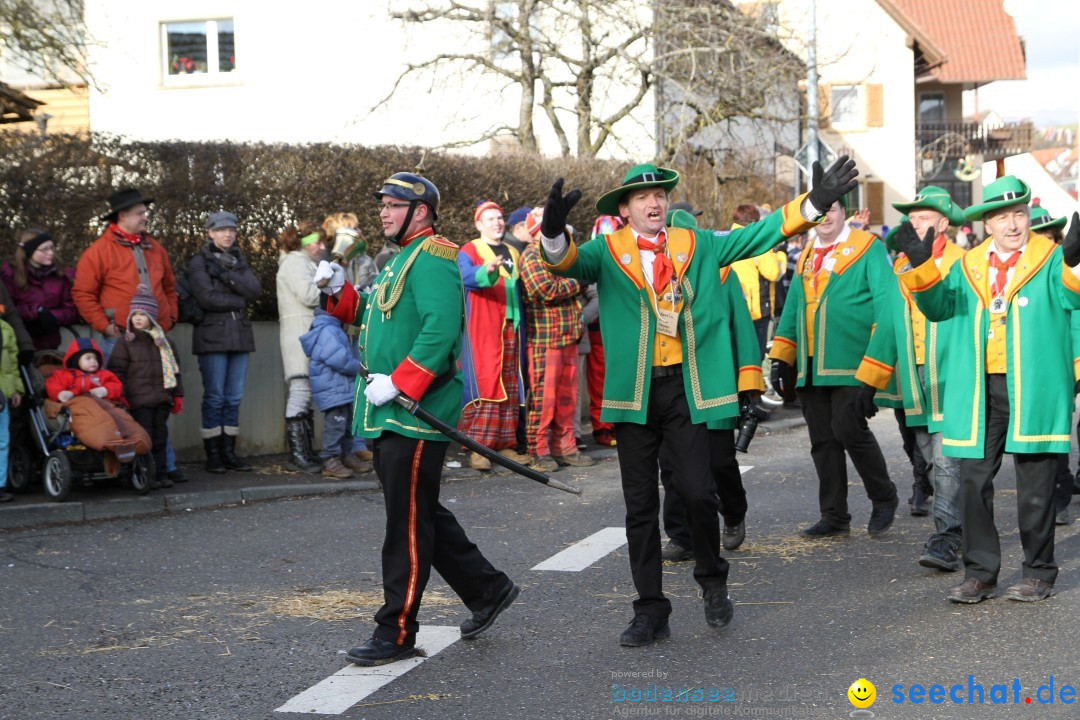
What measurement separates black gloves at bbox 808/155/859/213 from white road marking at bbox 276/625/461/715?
2.37 meters

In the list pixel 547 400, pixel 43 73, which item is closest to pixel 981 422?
pixel 547 400

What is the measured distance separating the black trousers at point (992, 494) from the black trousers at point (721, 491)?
4.50ft

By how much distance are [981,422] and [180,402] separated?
6.04m

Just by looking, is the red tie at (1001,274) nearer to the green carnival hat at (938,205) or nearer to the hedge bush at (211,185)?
the green carnival hat at (938,205)

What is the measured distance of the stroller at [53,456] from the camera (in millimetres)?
9688

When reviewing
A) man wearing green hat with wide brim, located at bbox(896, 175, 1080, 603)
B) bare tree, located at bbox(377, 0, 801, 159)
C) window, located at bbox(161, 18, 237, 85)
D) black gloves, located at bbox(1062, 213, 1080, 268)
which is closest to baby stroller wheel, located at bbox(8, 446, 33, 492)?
man wearing green hat with wide brim, located at bbox(896, 175, 1080, 603)

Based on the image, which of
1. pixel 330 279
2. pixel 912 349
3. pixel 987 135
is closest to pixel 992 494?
pixel 912 349

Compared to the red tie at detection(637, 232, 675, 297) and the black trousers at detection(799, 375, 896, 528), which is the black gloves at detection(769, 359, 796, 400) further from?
the red tie at detection(637, 232, 675, 297)

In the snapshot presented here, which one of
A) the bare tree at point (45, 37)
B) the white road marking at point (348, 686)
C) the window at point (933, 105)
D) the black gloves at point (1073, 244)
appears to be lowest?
the white road marking at point (348, 686)

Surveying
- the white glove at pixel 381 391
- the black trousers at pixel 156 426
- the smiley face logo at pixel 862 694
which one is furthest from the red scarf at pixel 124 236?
the smiley face logo at pixel 862 694

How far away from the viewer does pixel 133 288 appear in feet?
34.5

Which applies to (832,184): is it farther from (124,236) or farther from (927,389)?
(124,236)

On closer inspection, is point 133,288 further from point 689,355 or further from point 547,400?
point 689,355

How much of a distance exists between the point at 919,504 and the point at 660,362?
11.7 feet
